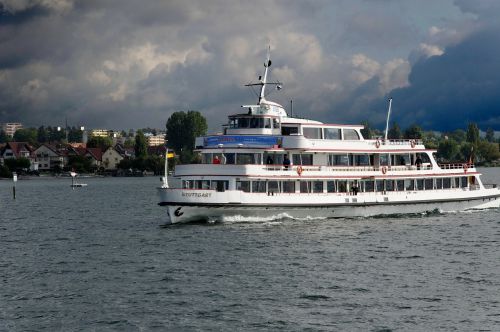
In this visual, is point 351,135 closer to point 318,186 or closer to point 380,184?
point 380,184

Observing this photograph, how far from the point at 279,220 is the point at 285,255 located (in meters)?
11.9

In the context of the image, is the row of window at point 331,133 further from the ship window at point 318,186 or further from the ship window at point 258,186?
the ship window at point 258,186

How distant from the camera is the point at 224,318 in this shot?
92.9 ft

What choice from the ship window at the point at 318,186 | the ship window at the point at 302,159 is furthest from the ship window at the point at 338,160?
the ship window at the point at 318,186

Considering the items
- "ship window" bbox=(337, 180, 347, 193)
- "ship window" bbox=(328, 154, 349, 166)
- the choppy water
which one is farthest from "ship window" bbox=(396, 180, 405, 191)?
"ship window" bbox=(337, 180, 347, 193)

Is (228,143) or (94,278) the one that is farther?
(228,143)

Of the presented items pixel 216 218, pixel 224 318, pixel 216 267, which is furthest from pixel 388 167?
pixel 224 318

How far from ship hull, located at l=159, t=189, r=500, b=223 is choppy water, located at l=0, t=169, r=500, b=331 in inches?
36.3

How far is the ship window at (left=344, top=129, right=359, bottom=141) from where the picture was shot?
57.4 metres

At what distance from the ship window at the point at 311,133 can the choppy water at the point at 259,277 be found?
6.46m

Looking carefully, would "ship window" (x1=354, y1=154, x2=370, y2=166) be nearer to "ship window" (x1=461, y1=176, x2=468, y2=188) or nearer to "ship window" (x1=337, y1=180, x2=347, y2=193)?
"ship window" (x1=337, y1=180, x2=347, y2=193)

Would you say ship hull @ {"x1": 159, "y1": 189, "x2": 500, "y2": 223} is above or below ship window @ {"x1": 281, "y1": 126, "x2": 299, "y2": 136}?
below

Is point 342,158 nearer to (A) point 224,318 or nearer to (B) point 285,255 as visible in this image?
(B) point 285,255

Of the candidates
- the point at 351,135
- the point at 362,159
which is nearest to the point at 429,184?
the point at 362,159
